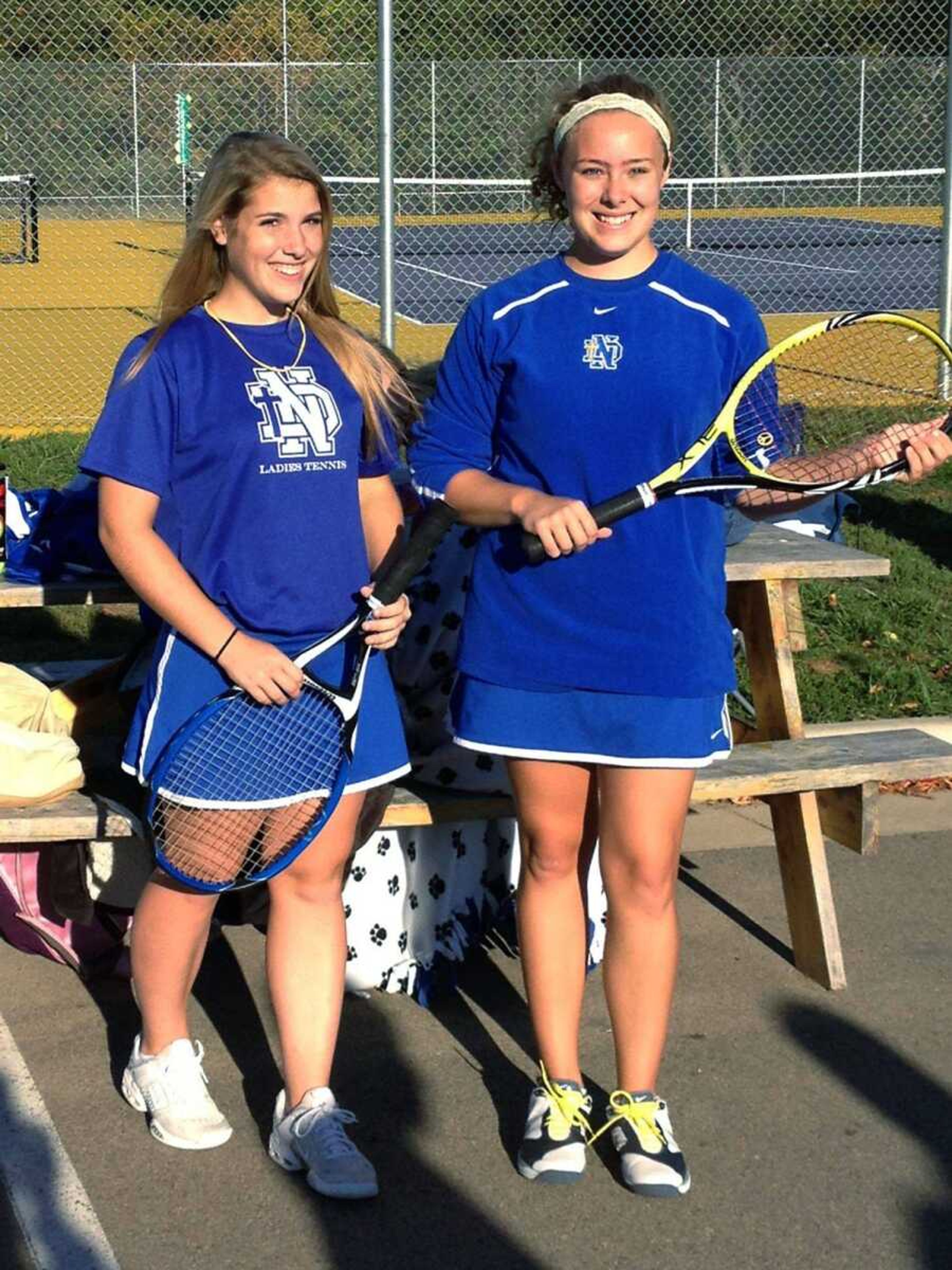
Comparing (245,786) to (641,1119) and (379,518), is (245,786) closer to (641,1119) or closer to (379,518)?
(379,518)

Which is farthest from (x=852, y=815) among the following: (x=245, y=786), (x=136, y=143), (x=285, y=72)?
(x=136, y=143)

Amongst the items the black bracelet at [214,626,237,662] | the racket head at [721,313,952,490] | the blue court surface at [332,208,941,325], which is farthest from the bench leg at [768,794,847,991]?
the blue court surface at [332,208,941,325]

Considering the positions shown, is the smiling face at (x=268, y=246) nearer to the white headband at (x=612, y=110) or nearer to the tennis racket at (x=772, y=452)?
the white headband at (x=612, y=110)

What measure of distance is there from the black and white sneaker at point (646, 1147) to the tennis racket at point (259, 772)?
2.59 ft

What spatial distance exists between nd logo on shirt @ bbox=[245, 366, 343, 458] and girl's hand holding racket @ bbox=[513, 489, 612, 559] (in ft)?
1.48

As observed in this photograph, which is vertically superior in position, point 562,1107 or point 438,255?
point 438,255

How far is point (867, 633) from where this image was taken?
7.20 metres

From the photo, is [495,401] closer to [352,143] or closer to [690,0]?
[352,143]

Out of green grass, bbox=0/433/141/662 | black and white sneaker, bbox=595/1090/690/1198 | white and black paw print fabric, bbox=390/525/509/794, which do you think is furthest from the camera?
green grass, bbox=0/433/141/662

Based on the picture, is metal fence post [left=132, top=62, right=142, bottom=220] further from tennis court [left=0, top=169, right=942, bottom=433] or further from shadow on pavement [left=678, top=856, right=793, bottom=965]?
shadow on pavement [left=678, top=856, right=793, bottom=965]

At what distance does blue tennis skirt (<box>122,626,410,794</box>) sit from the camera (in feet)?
11.3

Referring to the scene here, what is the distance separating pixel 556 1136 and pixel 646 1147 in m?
0.17

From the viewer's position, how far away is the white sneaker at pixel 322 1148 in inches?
137

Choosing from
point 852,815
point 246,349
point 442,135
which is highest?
point 442,135
